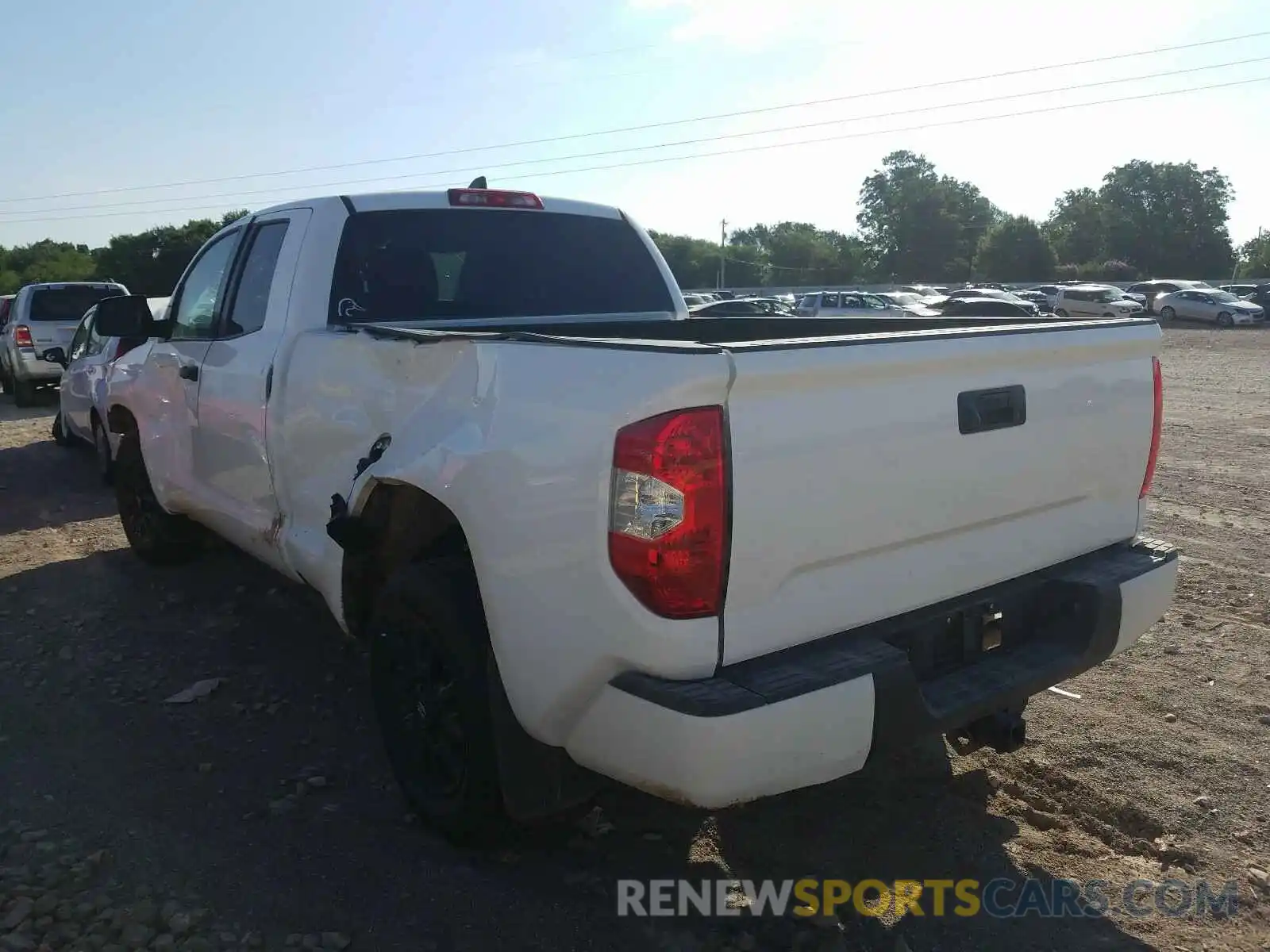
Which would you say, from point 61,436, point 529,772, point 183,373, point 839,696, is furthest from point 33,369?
point 839,696

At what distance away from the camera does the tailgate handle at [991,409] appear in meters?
2.77

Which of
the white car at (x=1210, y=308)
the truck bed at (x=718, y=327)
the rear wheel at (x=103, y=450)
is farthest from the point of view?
the white car at (x=1210, y=308)

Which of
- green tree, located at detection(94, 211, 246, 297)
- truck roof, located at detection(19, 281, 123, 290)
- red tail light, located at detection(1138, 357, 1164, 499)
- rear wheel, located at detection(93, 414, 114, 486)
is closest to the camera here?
red tail light, located at detection(1138, 357, 1164, 499)

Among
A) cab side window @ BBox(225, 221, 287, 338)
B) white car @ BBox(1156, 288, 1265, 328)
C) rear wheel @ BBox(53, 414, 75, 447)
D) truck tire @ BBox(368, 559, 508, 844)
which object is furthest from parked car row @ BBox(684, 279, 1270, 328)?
truck tire @ BBox(368, 559, 508, 844)

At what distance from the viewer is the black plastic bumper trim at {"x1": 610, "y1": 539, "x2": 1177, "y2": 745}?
7.73ft

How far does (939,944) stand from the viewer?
2758 mm

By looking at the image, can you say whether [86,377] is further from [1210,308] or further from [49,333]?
[1210,308]

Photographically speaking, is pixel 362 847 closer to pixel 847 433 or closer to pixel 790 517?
pixel 790 517

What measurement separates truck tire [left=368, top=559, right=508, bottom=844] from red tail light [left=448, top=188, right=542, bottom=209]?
204cm

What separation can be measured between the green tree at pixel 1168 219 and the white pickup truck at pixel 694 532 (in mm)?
90731

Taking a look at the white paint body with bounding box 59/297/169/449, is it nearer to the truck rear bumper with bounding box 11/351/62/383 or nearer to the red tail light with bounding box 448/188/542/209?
the red tail light with bounding box 448/188/542/209

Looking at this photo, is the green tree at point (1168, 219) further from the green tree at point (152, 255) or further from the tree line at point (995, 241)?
the green tree at point (152, 255)

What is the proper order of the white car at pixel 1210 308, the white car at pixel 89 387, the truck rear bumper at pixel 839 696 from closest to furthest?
the truck rear bumper at pixel 839 696, the white car at pixel 89 387, the white car at pixel 1210 308

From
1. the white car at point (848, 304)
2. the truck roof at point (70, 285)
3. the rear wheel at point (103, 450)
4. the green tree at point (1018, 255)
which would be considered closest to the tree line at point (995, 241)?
the green tree at point (1018, 255)
